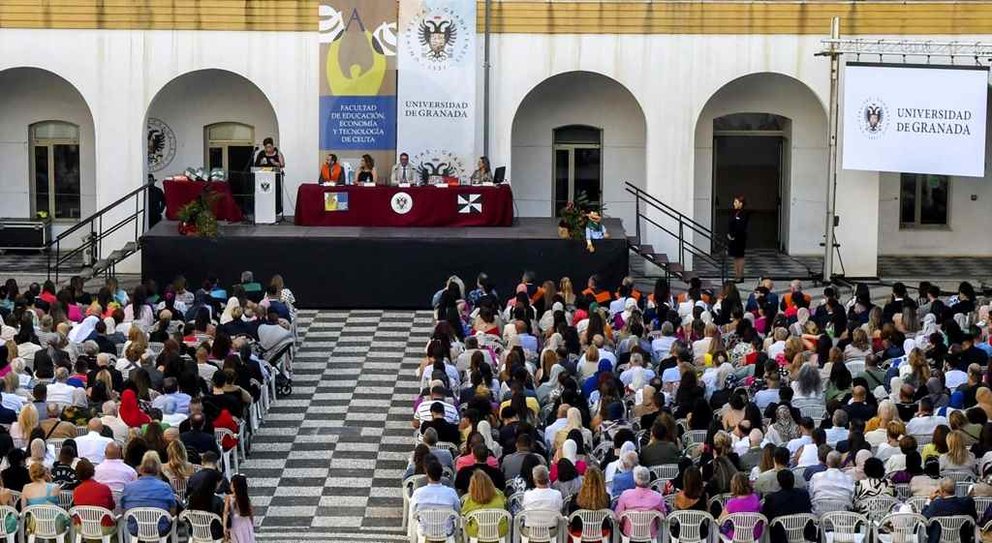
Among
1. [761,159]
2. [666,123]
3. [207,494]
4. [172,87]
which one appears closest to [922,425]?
[207,494]

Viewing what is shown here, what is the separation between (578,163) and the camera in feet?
106

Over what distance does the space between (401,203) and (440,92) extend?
2482 mm

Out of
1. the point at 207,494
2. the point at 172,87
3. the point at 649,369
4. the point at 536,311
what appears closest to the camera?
the point at 207,494

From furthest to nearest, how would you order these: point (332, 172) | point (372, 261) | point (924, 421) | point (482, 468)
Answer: point (332, 172) < point (372, 261) < point (924, 421) < point (482, 468)

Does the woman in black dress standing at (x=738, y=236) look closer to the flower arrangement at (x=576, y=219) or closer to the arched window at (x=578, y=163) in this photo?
the flower arrangement at (x=576, y=219)

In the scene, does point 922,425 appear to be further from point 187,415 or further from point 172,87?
point 172,87

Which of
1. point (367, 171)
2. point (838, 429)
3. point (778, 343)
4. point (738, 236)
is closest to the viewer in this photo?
point (838, 429)

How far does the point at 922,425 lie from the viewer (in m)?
17.5

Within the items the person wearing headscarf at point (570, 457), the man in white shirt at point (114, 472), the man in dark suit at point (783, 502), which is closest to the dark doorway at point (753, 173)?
the person wearing headscarf at point (570, 457)

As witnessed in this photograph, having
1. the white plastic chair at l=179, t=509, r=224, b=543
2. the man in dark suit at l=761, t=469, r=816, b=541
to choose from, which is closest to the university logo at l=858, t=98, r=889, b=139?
the man in dark suit at l=761, t=469, r=816, b=541

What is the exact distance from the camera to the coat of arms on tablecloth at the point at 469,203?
93.0ft

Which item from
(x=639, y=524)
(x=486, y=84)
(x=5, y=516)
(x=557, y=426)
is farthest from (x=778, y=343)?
(x=486, y=84)

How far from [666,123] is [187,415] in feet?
46.0

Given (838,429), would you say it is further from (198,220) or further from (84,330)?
(198,220)
